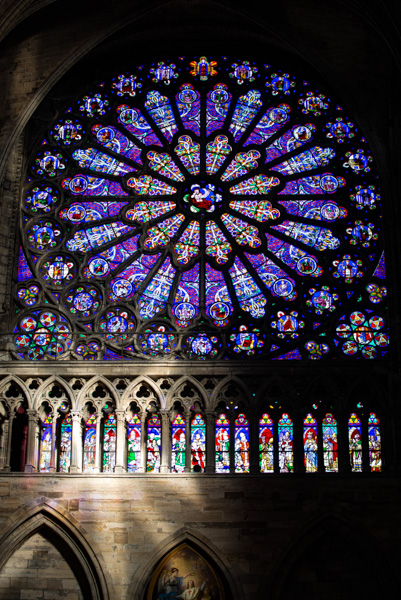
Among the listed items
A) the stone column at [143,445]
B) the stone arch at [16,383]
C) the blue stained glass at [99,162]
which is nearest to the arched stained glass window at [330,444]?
the stone column at [143,445]

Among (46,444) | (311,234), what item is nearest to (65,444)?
(46,444)

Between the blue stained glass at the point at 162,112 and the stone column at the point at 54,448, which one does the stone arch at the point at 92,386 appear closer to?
the stone column at the point at 54,448

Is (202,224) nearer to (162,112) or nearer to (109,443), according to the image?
(162,112)

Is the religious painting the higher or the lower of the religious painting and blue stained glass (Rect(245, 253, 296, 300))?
the lower

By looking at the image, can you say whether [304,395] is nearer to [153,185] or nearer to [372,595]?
[372,595]

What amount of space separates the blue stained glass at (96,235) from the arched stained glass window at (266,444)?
3.90m

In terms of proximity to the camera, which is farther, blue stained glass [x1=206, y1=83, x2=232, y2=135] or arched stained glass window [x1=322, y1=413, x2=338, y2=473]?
blue stained glass [x1=206, y1=83, x2=232, y2=135]

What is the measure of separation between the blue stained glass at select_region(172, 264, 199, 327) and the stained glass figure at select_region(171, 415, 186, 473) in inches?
62.4

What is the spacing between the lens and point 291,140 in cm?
1695

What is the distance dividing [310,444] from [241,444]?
988 millimetres

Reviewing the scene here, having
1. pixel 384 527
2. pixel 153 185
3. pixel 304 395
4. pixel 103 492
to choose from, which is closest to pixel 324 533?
pixel 384 527

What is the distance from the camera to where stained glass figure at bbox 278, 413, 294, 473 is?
14328 millimetres

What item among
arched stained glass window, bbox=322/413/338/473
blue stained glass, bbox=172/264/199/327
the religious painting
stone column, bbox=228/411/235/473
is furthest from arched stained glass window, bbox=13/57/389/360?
the religious painting

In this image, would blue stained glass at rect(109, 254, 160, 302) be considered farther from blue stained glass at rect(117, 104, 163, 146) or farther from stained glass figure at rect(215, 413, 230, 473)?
stained glass figure at rect(215, 413, 230, 473)
